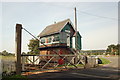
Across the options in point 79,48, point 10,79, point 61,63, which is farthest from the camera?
point 79,48

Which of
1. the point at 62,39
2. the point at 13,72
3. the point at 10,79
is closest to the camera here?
the point at 10,79

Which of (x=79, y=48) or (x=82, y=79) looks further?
(x=79, y=48)

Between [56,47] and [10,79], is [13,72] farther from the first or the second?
[56,47]

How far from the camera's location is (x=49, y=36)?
3284 cm

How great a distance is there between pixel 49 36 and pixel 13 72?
886 inches

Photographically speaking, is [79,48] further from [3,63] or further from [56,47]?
[3,63]

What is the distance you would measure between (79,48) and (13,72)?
22648 millimetres

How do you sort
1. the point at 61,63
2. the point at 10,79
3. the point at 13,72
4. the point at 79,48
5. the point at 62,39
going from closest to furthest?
the point at 10,79, the point at 13,72, the point at 61,63, the point at 62,39, the point at 79,48

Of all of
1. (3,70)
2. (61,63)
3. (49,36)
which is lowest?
(61,63)

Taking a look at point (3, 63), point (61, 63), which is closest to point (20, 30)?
point (3, 63)

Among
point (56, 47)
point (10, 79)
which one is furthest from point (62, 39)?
point (10, 79)

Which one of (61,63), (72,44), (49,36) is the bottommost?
(61,63)

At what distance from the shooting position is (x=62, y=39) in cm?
2952

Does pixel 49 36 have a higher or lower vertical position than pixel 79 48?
higher
